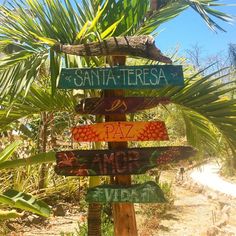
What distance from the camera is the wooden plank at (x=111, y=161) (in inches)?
101

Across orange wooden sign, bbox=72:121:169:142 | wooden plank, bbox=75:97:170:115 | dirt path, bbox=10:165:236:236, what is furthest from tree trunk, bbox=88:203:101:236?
dirt path, bbox=10:165:236:236

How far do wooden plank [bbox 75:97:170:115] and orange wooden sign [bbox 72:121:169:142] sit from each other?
0.29ft

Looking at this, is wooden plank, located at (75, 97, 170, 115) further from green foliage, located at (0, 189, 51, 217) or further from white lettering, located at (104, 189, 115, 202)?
green foliage, located at (0, 189, 51, 217)

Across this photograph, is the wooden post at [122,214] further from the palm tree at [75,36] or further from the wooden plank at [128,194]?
the palm tree at [75,36]

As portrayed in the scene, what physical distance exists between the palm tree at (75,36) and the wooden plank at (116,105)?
237 millimetres

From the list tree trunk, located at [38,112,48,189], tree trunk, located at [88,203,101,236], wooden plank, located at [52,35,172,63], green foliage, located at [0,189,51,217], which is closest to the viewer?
green foliage, located at [0,189,51,217]

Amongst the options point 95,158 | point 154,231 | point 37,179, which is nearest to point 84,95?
point 95,158

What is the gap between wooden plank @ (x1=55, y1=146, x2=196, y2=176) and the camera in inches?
101

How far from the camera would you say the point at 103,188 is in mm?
2551

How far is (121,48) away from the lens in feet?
7.89

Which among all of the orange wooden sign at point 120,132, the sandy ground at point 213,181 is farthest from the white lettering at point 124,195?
the sandy ground at point 213,181

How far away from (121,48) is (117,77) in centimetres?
20

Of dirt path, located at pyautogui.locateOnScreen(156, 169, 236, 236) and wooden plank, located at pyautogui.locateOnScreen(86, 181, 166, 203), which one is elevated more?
wooden plank, located at pyautogui.locateOnScreen(86, 181, 166, 203)

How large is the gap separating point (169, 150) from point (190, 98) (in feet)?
1.33
